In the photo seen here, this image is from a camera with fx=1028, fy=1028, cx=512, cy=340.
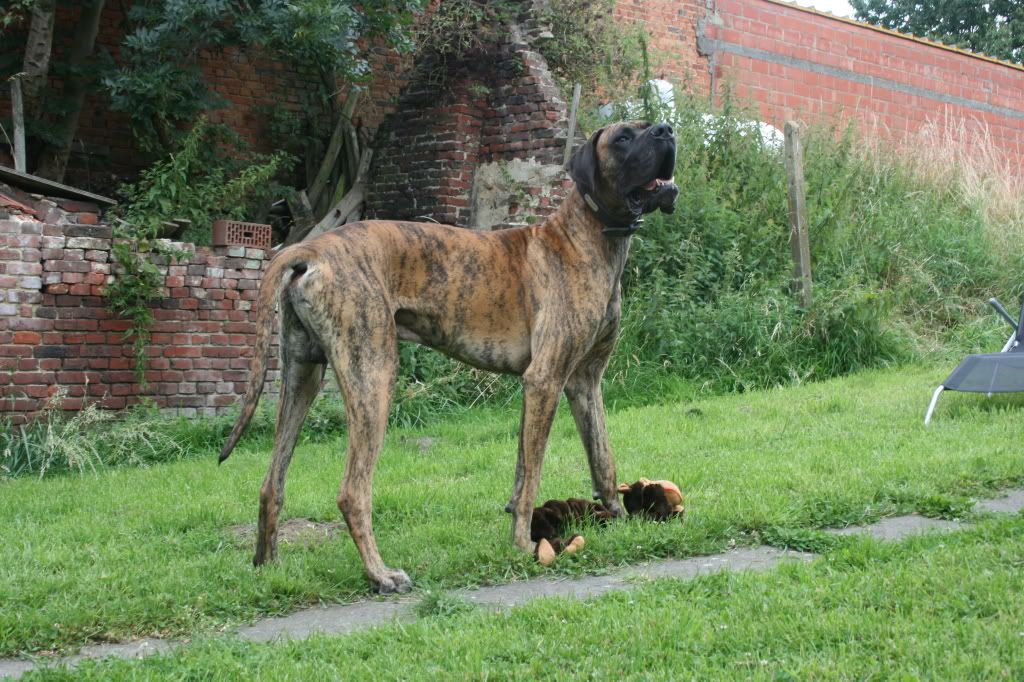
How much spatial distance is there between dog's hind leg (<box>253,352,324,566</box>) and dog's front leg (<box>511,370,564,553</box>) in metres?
0.97

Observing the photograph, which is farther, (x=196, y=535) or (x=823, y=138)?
(x=823, y=138)

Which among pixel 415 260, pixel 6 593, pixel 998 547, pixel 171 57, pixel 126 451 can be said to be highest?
pixel 171 57

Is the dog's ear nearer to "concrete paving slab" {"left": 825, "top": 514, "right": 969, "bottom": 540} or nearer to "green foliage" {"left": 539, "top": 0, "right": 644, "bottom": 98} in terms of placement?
"concrete paving slab" {"left": 825, "top": 514, "right": 969, "bottom": 540}

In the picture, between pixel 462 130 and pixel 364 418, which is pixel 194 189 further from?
pixel 364 418

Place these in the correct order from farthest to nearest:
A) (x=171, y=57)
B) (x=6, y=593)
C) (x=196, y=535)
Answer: (x=171, y=57)
(x=196, y=535)
(x=6, y=593)

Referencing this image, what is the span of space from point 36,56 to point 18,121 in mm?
670

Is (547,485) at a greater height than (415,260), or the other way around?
(415,260)

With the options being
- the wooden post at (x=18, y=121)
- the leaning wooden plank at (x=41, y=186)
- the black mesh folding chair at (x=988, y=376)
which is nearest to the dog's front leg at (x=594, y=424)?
the black mesh folding chair at (x=988, y=376)

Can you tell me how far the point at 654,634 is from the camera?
3.49 metres

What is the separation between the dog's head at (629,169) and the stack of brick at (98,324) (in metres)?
5.11

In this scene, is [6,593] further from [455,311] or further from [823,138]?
[823,138]

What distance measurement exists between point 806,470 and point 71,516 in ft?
13.9

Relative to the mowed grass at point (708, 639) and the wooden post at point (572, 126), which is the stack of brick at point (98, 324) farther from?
the mowed grass at point (708, 639)

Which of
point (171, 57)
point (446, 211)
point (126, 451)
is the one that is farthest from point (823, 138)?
point (126, 451)
